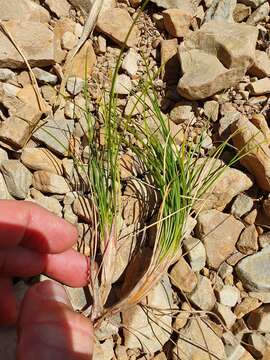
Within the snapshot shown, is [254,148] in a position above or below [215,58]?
below

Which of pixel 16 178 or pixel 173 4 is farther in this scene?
pixel 173 4

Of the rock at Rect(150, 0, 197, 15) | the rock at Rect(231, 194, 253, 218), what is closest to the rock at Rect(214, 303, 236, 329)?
the rock at Rect(231, 194, 253, 218)

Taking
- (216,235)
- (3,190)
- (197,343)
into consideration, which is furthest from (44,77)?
(197,343)

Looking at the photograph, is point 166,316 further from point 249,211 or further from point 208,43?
point 208,43

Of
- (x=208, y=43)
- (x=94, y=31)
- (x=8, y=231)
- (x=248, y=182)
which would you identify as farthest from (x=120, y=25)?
(x=8, y=231)

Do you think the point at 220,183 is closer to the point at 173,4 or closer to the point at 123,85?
the point at 123,85

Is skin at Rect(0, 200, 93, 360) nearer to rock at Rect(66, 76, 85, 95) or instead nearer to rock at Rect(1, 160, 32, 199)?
rock at Rect(1, 160, 32, 199)

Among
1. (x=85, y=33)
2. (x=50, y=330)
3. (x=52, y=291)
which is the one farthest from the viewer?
(x=85, y=33)
